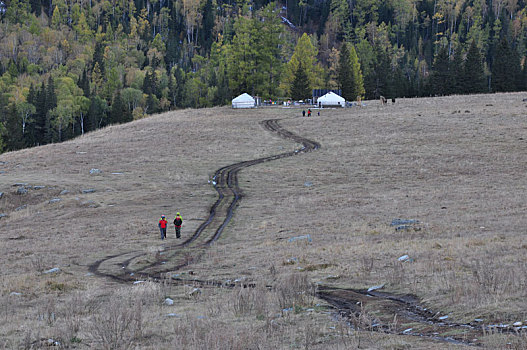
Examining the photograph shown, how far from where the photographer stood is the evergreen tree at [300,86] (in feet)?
357

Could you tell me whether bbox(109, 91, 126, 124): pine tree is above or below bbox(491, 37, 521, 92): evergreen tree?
below

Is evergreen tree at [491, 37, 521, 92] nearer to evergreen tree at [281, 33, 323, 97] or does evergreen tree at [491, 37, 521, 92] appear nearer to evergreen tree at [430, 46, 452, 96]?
evergreen tree at [430, 46, 452, 96]

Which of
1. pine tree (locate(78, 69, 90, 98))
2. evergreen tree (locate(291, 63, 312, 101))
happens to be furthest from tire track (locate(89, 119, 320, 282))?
pine tree (locate(78, 69, 90, 98))

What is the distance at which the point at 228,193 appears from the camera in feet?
131

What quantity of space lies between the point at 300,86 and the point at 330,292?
97031 millimetres

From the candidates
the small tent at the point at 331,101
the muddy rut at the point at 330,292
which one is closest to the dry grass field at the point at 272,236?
the muddy rut at the point at 330,292

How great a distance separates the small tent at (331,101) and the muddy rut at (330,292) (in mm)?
60858

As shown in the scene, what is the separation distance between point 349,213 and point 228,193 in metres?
12.5

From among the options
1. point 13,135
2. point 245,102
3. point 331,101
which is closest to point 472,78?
point 331,101

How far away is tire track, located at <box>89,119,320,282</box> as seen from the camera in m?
19.7

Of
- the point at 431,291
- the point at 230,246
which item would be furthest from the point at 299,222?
the point at 431,291

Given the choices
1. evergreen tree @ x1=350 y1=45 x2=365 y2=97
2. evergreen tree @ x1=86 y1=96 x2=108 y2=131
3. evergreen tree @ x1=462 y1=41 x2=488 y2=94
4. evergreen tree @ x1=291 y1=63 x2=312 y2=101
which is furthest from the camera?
evergreen tree @ x1=86 y1=96 x2=108 y2=131

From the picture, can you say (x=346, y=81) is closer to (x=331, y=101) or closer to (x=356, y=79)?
(x=356, y=79)

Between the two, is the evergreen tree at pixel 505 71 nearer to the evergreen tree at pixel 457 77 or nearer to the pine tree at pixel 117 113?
the evergreen tree at pixel 457 77
